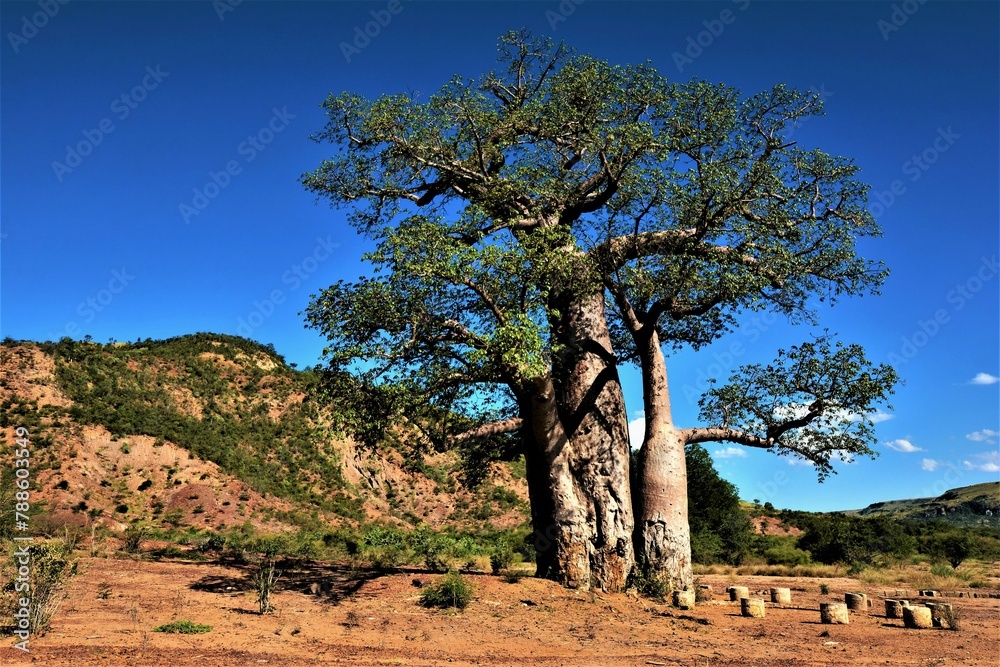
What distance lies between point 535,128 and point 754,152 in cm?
405

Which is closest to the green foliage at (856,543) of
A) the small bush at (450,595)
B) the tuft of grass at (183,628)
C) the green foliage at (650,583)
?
the green foliage at (650,583)

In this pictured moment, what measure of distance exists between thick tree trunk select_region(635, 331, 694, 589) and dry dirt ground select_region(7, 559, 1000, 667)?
86 cm

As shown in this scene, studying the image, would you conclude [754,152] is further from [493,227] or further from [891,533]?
[891,533]

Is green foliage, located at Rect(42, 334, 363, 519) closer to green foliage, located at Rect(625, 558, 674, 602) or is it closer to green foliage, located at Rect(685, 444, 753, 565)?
green foliage, located at Rect(685, 444, 753, 565)

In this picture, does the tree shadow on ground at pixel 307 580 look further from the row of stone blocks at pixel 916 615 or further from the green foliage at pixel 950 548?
the green foliage at pixel 950 548

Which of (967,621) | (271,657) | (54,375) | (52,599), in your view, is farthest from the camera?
(54,375)

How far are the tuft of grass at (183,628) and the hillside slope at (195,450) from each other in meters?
18.9

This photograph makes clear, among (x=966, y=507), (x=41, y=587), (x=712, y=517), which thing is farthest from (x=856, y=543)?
(x=966, y=507)

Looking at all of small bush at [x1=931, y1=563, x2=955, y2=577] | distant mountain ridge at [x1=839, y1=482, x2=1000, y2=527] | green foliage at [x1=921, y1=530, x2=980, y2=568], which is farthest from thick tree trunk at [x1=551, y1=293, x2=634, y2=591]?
distant mountain ridge at [x1=839, y1=482, x2=1000, y2=527]

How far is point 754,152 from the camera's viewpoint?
494 inches

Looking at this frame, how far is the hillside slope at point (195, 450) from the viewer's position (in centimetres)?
2958

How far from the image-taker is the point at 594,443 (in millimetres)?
11781

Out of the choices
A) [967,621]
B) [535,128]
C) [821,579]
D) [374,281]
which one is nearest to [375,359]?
[374,281]

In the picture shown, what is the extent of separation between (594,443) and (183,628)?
266 inches
